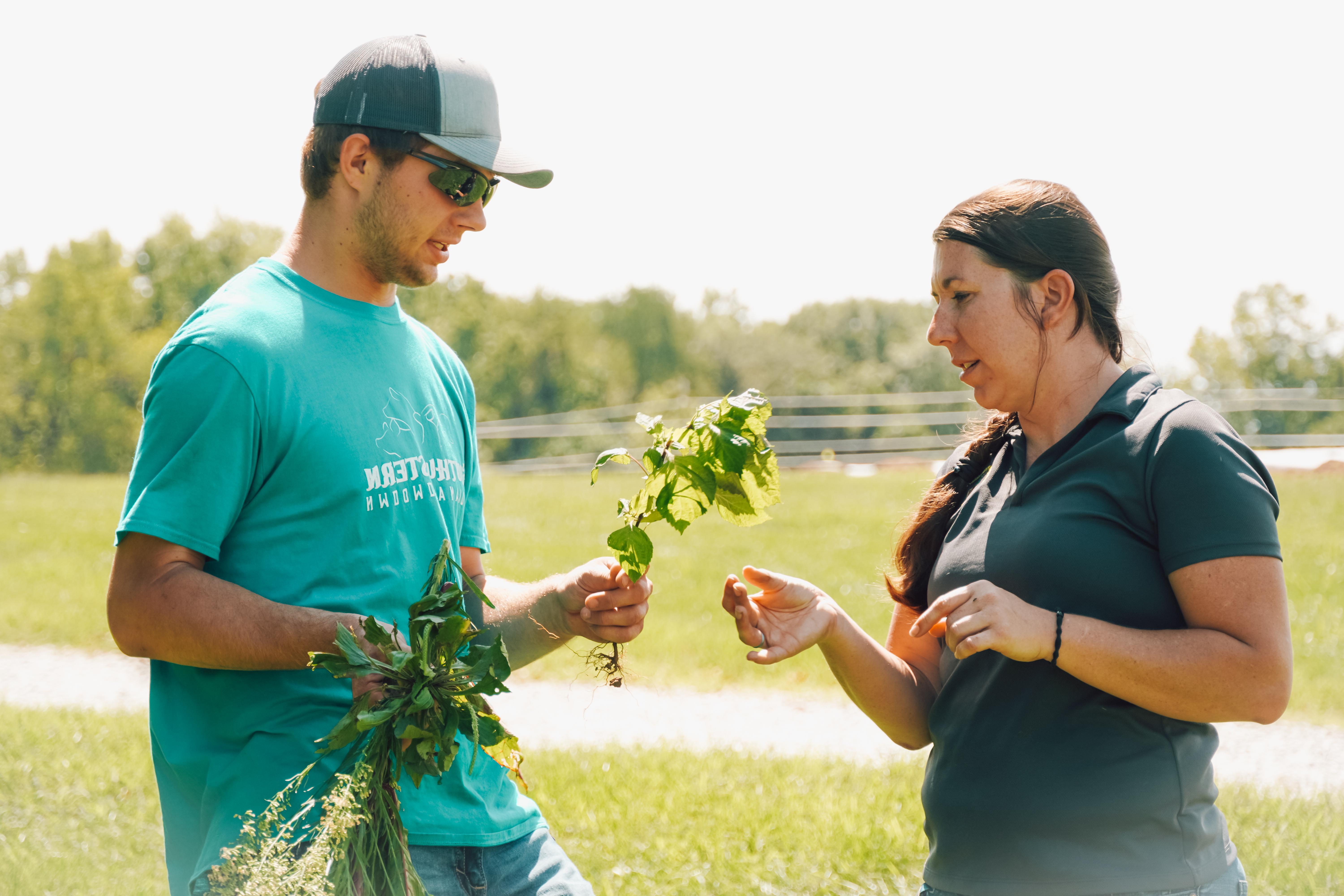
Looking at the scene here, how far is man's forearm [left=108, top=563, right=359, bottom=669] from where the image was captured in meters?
1.96

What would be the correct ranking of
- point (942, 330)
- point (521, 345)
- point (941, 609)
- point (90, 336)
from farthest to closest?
point (521, 345), point (90, 336), point (942, 330), point (941, 609)

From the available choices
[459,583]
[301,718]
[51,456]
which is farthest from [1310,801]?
[51,456]

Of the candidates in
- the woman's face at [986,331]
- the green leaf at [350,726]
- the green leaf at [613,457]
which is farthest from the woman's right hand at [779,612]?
the green leaf at [350,726]

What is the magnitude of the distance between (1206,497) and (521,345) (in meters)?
58.0

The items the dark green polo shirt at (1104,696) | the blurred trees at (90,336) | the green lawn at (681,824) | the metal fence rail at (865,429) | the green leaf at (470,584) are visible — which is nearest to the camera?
the dark green polo shirt at (1104,696)

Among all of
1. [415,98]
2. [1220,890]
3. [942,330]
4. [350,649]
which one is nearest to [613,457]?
[350,649]

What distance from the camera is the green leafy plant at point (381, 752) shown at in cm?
191

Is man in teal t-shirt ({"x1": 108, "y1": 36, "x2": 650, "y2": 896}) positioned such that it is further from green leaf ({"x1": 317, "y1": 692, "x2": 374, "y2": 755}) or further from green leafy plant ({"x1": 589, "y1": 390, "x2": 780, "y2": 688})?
green leafy plant ({"x1": 589, "y1": 390, "x2": 780, "y2": 688})

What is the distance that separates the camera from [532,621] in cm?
263

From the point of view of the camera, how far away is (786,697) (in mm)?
7855

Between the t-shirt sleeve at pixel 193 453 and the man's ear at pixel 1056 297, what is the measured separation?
5.46 feet

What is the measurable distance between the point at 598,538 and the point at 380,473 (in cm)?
1083

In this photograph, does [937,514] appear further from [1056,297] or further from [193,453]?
[193,453]

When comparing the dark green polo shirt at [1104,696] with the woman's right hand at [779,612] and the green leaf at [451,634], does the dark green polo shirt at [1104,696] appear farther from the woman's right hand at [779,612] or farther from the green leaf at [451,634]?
the green leaf at [451,634]
